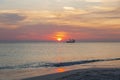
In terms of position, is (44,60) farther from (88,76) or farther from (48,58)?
(88,76)

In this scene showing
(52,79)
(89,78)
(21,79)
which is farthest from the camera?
(21,79)

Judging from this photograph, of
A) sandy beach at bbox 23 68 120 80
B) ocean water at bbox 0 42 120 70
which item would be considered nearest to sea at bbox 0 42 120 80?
ocean water at bbox 0 42 120 70

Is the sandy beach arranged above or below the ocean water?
above

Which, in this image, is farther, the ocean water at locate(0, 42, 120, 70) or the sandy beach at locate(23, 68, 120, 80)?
the ocean water at locate(0, 42, 120, 70)

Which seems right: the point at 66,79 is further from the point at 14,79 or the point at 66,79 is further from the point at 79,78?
the point at 14,79

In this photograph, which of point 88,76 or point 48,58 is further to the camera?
point 48,58

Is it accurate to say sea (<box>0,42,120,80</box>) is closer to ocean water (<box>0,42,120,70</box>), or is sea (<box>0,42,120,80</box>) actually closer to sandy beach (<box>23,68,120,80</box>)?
ocean water (<box>0,42,120,70</box>)

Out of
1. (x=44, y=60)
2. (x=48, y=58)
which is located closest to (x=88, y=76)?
(x=44, y=60)

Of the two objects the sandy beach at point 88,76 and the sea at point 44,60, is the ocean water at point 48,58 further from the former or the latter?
the sandy beach at point 88,76

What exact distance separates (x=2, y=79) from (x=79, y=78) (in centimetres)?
756

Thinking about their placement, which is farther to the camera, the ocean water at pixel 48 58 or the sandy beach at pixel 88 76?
the ocean water at pixel 48 58

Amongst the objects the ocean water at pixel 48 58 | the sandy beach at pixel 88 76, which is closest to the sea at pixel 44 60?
the ocean water at pixel 48 58

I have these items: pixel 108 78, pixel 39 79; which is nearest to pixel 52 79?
pixel 39 79

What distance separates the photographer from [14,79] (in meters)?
21.0
